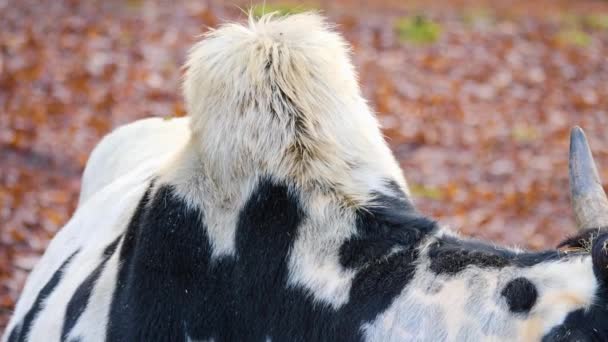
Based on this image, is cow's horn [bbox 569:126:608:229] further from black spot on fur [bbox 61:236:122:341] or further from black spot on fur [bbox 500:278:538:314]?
black spot on fur [bbox 61:236:122:341]

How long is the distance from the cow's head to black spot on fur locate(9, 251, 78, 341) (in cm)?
173

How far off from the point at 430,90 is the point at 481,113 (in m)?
0.76

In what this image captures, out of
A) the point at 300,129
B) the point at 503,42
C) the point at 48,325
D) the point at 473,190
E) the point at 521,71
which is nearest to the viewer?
the point at 300,129

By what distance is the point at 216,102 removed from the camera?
2.51m

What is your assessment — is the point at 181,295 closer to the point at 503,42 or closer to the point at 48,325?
the point at 48,325

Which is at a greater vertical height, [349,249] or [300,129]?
[300,129]

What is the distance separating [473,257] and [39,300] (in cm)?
174

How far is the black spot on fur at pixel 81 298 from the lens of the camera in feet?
8.84

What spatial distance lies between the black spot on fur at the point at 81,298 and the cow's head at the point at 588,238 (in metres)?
1.37

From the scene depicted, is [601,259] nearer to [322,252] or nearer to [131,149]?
[322,252]

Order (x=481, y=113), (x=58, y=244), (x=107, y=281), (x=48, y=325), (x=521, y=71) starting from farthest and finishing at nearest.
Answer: (x=521, y=71), (x=481, y=113), (x=58, y=244), (x=48, y=325), (x=107, y=281)

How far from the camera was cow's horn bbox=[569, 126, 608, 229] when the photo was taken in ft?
7.96

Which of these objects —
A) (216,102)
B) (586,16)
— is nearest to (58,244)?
(216,102)

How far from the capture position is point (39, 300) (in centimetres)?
319
